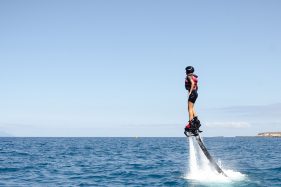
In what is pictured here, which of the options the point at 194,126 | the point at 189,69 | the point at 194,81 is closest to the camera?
the point at 194,126

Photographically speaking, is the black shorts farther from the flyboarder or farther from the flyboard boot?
the flyboard boot

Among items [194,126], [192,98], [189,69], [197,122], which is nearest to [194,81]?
[189,69]

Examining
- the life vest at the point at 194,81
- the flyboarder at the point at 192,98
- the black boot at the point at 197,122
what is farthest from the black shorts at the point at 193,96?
the black boot at the point at 197,122

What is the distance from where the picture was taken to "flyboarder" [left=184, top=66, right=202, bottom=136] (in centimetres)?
1326

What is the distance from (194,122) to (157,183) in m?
7.37

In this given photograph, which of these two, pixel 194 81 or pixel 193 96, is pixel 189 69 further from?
pixel 193 96

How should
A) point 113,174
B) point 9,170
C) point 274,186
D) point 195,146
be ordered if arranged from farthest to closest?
point 9,170 → point 113,174 → point 274,186 → point 195,146

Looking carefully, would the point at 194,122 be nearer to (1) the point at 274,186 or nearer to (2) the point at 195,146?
(2) the point at 195,146

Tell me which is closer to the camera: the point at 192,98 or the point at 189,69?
the point at 192,98

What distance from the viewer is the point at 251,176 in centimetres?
2167

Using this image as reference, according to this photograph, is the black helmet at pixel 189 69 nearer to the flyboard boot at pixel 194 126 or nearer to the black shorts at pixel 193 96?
the black shorts at pixel 193 96

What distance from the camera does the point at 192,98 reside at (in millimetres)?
13328

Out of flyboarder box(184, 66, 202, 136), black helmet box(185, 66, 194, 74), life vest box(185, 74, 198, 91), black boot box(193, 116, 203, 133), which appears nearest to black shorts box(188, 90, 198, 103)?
flyboarder box(184, 66, 202, 136)

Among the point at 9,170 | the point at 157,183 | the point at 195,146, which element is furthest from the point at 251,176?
the point at 9,170
